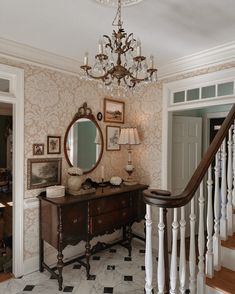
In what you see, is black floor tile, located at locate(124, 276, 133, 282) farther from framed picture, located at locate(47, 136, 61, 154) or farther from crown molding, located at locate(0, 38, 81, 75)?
crown molding, located at locate(0, 38, 81, 75)

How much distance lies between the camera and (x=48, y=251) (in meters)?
3.07

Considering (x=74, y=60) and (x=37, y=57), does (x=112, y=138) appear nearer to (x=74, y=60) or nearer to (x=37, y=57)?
(x=74, y=60)

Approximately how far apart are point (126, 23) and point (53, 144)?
1.75 metres

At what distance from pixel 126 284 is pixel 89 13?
2876 millimetres

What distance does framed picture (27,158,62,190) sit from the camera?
2.89m

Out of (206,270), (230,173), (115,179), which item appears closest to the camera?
(206,270)

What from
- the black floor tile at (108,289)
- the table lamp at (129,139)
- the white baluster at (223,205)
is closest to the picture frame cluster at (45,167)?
the table lamp at (129,139)

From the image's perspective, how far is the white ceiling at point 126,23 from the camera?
189 centimetres

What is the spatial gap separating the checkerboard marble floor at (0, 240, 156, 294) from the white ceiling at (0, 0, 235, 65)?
277 cm

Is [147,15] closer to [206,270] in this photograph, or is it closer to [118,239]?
[206,270]

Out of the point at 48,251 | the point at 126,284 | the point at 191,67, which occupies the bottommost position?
the point at 126,284

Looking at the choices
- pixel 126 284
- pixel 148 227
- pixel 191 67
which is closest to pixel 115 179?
pixel 126 284

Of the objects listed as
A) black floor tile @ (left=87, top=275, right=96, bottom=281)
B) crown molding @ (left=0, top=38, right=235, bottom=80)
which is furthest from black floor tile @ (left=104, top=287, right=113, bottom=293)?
crown molding @ (left=0, top=38, right=235, bottom=80)

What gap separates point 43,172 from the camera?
118 inches
